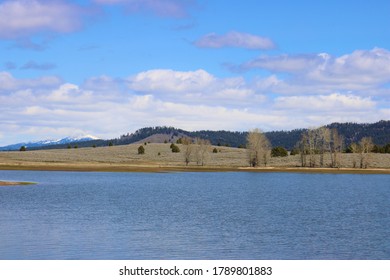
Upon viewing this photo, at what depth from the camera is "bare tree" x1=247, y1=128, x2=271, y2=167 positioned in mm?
164300

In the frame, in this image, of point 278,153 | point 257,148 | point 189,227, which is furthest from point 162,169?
point 189,227

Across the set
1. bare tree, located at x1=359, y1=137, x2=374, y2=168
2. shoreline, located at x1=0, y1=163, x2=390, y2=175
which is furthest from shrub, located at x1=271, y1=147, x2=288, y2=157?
bare tree, located at x1=359, y1=137, x2=374, y2=168

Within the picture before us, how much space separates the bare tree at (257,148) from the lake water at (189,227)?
303 ft

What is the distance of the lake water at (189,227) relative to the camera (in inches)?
1324

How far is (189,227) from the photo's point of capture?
4381cm

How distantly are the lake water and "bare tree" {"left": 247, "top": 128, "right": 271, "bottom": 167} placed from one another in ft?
303

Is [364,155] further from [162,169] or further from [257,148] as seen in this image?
[162,169]

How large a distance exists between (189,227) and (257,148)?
12227 centimetres

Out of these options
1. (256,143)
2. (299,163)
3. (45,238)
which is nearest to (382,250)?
(45,238)

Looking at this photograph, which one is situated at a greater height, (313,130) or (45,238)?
(313,130)

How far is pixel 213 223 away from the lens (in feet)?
153
